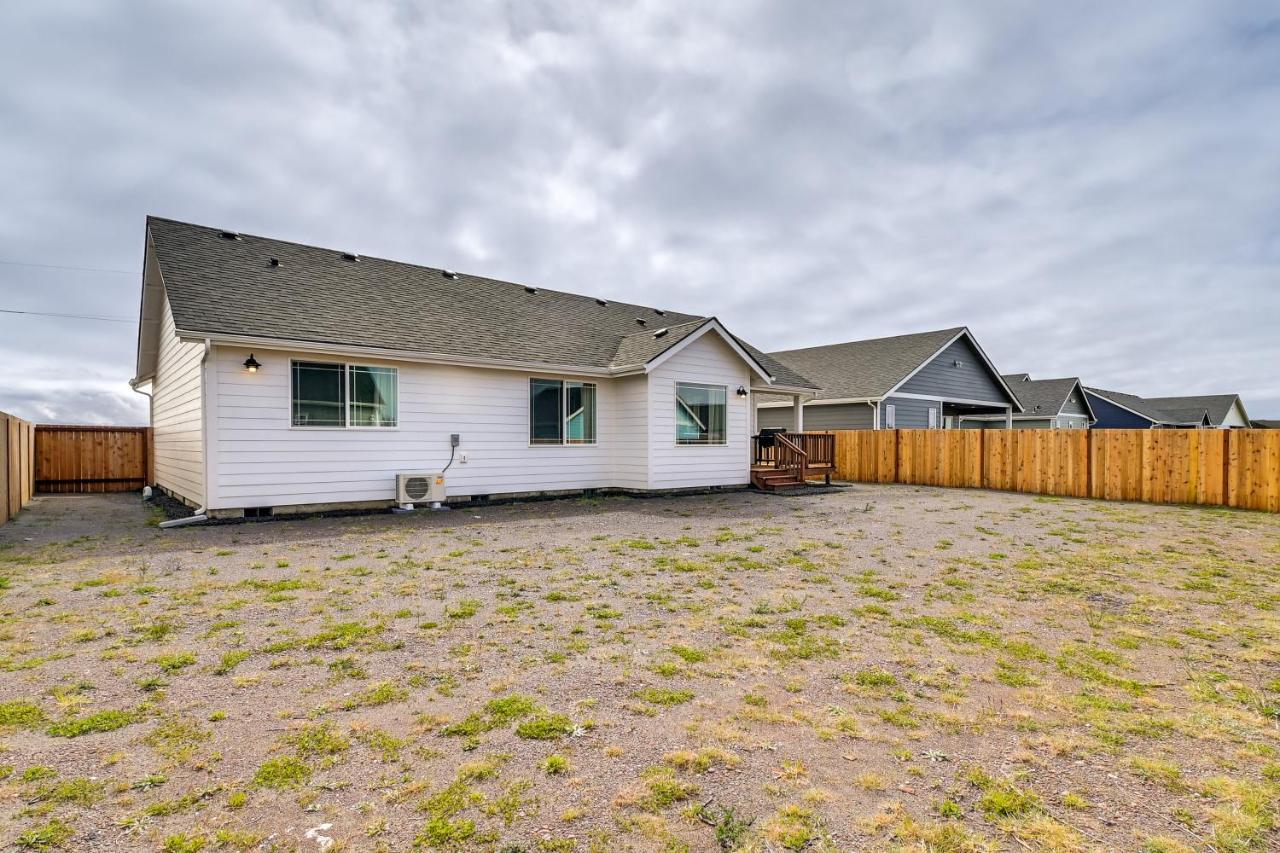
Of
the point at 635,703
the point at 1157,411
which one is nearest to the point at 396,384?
the point at 635,703

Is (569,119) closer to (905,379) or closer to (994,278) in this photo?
(905,379)

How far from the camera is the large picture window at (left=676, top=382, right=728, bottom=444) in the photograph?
41.4ft

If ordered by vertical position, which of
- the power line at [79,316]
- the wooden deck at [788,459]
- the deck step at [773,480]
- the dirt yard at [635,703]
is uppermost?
the power line at [79,316]

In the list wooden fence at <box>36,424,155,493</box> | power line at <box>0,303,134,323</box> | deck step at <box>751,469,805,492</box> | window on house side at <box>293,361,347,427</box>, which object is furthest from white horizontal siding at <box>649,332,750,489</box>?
power line at <box>0,303,134,323</box>

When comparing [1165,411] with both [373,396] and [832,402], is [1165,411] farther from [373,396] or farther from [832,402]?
[373,396]

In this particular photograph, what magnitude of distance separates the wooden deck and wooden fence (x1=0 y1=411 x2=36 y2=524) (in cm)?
1387

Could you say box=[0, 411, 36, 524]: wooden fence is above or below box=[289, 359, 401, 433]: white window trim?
below

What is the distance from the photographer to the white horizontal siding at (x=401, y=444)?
8.84m

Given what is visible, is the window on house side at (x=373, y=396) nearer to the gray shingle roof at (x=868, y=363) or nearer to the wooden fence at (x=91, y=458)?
the wooden fence at (x=91, y=458)

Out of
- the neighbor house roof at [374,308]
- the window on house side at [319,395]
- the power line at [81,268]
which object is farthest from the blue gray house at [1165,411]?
the power line at [81,268]

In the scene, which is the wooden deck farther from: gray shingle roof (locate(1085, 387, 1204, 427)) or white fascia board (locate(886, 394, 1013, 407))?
gray shingle roof (locate(1085, 387, 1204, 427))

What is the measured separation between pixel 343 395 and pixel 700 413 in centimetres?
719

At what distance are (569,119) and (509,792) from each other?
12.0 meters

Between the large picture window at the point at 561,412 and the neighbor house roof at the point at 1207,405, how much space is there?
149 feet
